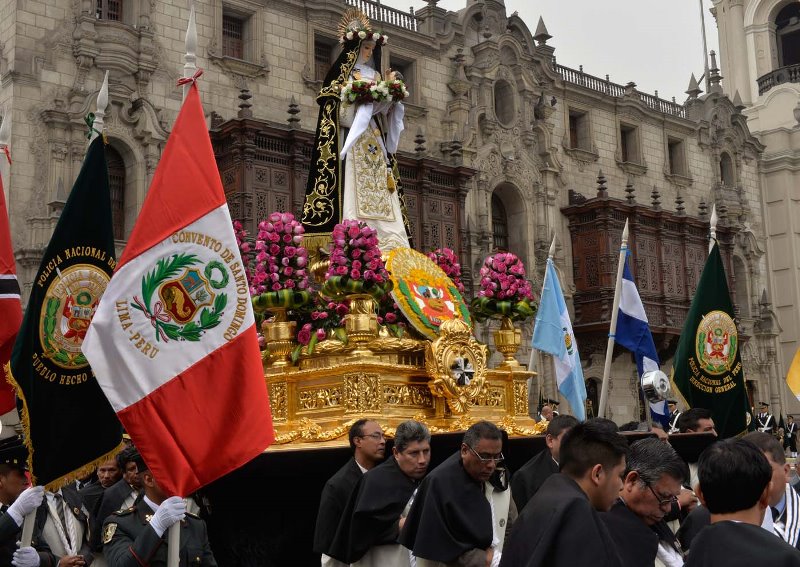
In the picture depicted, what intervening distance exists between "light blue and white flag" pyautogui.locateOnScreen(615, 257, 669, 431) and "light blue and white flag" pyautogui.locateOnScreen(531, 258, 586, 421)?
723 mm

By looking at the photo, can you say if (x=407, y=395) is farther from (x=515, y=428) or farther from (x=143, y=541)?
(x=143, y=541)

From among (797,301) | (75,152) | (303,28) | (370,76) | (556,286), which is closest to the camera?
(370,76)

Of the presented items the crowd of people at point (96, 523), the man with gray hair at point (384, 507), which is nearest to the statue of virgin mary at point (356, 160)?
the crowd of people at point (96, 523)

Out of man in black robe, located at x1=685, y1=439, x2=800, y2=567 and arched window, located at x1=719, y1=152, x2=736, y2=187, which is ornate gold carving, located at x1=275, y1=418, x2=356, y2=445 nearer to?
man in black robe, located at x1=685, y1=439, x2=800, y2=567

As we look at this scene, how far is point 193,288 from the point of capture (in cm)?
579

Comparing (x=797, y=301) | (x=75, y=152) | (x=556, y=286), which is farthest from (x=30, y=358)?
(x=797, y=301)

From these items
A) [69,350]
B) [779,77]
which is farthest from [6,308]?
[779,77]

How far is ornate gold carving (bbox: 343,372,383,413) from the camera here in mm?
8898

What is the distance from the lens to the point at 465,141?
83.8 feet

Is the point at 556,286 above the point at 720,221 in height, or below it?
below

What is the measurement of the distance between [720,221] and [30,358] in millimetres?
27963

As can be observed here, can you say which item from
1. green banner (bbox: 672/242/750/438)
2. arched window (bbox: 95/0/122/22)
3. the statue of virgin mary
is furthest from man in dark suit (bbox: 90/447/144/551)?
arched window (bbox: 95/0/122/22)

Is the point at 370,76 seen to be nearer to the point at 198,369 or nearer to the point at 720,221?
the point at 198,369

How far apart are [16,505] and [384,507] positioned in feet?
7.20
